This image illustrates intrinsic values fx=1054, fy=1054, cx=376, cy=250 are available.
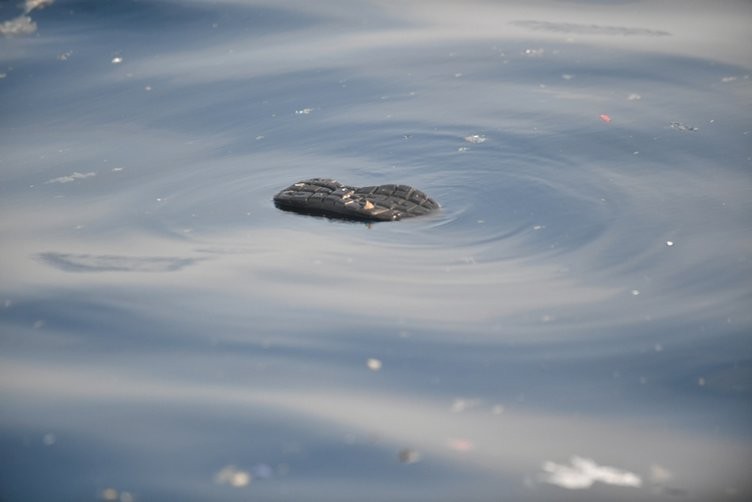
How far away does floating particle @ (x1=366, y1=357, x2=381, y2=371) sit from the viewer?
226 centimetres

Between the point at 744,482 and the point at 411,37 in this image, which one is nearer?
the point at 744,482

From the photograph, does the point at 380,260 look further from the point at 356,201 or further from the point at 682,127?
the point at 682,127

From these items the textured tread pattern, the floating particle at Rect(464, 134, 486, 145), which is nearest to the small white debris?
the textured tread pattern

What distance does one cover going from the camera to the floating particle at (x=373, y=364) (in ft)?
7.41

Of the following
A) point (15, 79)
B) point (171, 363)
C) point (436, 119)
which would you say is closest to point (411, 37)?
point (436, 119)

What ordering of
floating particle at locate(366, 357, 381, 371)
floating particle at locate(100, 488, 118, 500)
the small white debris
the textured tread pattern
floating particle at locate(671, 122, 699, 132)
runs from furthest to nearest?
floating particle at locate(671, 122, 699, 132) < the small white debris < the textured tread pattern < floating particle at locate(366, 357, 381, 371) < floating particle at locate(100, 488, 118, 500)

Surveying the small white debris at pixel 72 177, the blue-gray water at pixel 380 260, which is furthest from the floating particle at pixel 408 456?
the small white debris at pixel 72 177

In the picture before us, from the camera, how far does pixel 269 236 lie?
117 inches

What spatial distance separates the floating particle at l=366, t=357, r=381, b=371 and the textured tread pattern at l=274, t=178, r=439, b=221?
82 centimetres

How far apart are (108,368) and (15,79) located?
257cm

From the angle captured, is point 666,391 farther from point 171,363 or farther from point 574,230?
point 171,363

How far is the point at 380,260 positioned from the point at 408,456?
2.90 ft

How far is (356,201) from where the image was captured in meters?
3.09

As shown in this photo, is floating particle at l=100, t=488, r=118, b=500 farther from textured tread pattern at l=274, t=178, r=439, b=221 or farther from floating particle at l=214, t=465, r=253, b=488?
textured tread pattern at l=274, t=178, r=439, b=221
